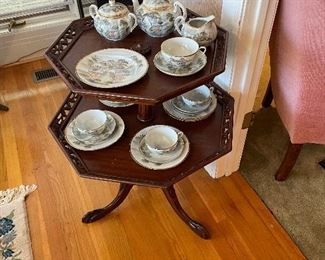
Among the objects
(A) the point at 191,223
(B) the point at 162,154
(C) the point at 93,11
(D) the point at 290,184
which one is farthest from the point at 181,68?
(D) the point at 290,184

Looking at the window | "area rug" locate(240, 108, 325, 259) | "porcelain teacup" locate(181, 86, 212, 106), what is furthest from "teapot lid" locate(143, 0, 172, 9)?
the window

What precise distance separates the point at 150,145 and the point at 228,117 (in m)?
0.26

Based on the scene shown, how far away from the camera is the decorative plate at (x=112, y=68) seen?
3.03ft

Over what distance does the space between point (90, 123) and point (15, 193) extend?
543 millimetres

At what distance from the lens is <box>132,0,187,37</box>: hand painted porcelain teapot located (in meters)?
1.03

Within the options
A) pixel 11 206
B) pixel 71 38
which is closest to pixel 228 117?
pixel 71 38

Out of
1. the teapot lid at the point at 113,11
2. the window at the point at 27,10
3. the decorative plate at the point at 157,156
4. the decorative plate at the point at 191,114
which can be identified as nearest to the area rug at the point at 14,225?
the decorative plate at the point at 157,156

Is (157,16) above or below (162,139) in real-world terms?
above

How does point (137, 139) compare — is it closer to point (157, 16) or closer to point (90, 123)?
point (90, 123)

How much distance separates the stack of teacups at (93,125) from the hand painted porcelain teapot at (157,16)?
0.95 ft

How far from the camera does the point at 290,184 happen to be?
4.75ft

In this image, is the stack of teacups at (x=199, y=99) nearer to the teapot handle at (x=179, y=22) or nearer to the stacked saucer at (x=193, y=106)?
the stacked saucer at (x=193, y=106)

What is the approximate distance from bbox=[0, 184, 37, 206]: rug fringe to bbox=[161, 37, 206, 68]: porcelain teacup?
2.66 feet

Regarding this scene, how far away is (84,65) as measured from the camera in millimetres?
963
